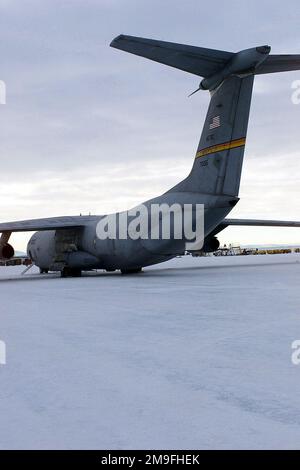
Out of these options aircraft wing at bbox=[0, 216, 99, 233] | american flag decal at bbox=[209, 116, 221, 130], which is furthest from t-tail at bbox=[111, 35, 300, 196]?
aircraft wing at bbox=[0, 216, 99, 233]

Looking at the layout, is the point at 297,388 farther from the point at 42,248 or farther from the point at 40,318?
the point at 42,248

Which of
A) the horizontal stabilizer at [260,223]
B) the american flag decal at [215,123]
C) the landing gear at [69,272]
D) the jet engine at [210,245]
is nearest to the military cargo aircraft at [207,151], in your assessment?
the american flag decal at [215,123]

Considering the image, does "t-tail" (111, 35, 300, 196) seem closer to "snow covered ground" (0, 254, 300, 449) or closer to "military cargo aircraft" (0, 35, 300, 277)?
"military cargo aircraft" (0, 35, 300, 277)

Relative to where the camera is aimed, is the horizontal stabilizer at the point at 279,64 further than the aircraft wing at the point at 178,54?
Yes

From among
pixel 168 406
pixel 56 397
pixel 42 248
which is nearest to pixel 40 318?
pixel 56 397

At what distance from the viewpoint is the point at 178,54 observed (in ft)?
47.9

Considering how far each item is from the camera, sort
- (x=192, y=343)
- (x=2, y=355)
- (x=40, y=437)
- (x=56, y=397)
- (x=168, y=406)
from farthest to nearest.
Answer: (x=192, y=343) → (x=2, y=355) → (x=56, y=397) → (x=168, y=406) → (x=40, y=437)

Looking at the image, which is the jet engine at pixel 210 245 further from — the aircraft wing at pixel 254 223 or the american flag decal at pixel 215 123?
the american flag decal at pixel 215 123

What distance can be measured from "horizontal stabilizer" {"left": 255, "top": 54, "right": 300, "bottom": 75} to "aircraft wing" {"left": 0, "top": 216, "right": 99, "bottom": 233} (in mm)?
Result: 9450

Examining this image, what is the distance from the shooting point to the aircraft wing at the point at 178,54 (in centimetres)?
1345

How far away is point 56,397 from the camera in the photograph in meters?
3.68

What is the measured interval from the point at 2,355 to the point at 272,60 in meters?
13.8

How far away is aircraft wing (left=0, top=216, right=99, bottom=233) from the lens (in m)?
19.3

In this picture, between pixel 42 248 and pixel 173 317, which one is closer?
pixel 173 317
